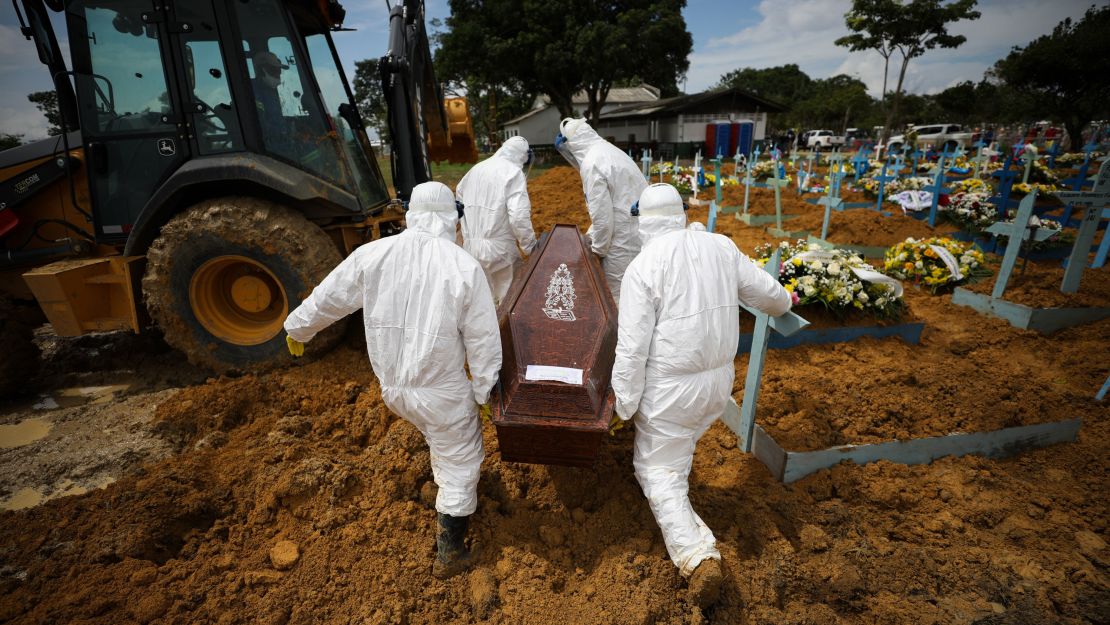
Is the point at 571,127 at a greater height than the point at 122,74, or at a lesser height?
lesser

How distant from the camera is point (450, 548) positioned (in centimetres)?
216

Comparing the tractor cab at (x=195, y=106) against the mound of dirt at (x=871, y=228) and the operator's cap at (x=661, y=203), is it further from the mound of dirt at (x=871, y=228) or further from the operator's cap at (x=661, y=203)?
the mound of dirt at (x=871, y=228)

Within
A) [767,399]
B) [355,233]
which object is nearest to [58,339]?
[355,233]

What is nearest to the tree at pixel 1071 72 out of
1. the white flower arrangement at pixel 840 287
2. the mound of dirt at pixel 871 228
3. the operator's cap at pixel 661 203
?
the mound of dirt at pixel 871 228

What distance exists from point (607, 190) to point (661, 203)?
1937mm

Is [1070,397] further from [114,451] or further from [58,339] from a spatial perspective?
[58,339]

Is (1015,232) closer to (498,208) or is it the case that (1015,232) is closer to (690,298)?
(690,298)

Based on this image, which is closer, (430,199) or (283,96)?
(430,199)

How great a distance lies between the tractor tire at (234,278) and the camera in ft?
10.9

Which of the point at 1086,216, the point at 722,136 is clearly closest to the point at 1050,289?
the point at 1086,216

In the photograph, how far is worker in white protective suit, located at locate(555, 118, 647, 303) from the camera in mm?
4133

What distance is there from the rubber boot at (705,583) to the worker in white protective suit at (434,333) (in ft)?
3.23

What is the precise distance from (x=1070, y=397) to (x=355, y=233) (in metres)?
5.18

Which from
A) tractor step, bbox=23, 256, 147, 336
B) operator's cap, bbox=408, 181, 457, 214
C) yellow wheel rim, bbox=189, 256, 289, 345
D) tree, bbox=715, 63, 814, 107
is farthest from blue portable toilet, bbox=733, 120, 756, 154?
tree, bbox=715, 63, 814, 107
